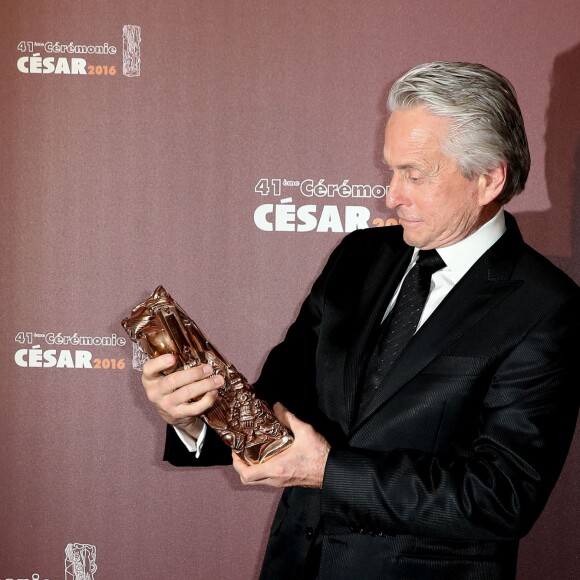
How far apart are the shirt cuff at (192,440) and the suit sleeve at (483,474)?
353 mm

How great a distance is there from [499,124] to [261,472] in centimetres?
84

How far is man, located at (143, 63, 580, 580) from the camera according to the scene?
151 cm

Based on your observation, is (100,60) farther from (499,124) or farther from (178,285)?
(499,124)

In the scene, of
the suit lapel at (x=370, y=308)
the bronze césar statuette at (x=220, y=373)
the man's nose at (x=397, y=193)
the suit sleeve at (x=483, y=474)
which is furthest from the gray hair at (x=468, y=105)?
the bronze césar statuette at (x=220, y=373)

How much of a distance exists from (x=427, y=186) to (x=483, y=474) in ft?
1.93

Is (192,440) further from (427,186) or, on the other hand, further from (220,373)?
(427,186)

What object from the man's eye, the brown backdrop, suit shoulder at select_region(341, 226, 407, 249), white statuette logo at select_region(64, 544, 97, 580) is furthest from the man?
white statuette logo at select_region(64, 544, 97, 580)

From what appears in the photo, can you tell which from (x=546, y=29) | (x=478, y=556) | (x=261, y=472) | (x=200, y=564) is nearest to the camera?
(x=261, y=472)

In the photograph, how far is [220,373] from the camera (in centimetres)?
157

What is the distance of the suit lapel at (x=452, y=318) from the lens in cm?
159

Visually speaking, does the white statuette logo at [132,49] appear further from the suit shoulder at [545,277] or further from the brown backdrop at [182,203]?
the suit shoulder at [545,277]

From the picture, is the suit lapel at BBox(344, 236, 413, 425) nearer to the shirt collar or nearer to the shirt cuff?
the shirt collar

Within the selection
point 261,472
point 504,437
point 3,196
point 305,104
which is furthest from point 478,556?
point 3,196

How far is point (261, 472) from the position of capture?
1.50m
